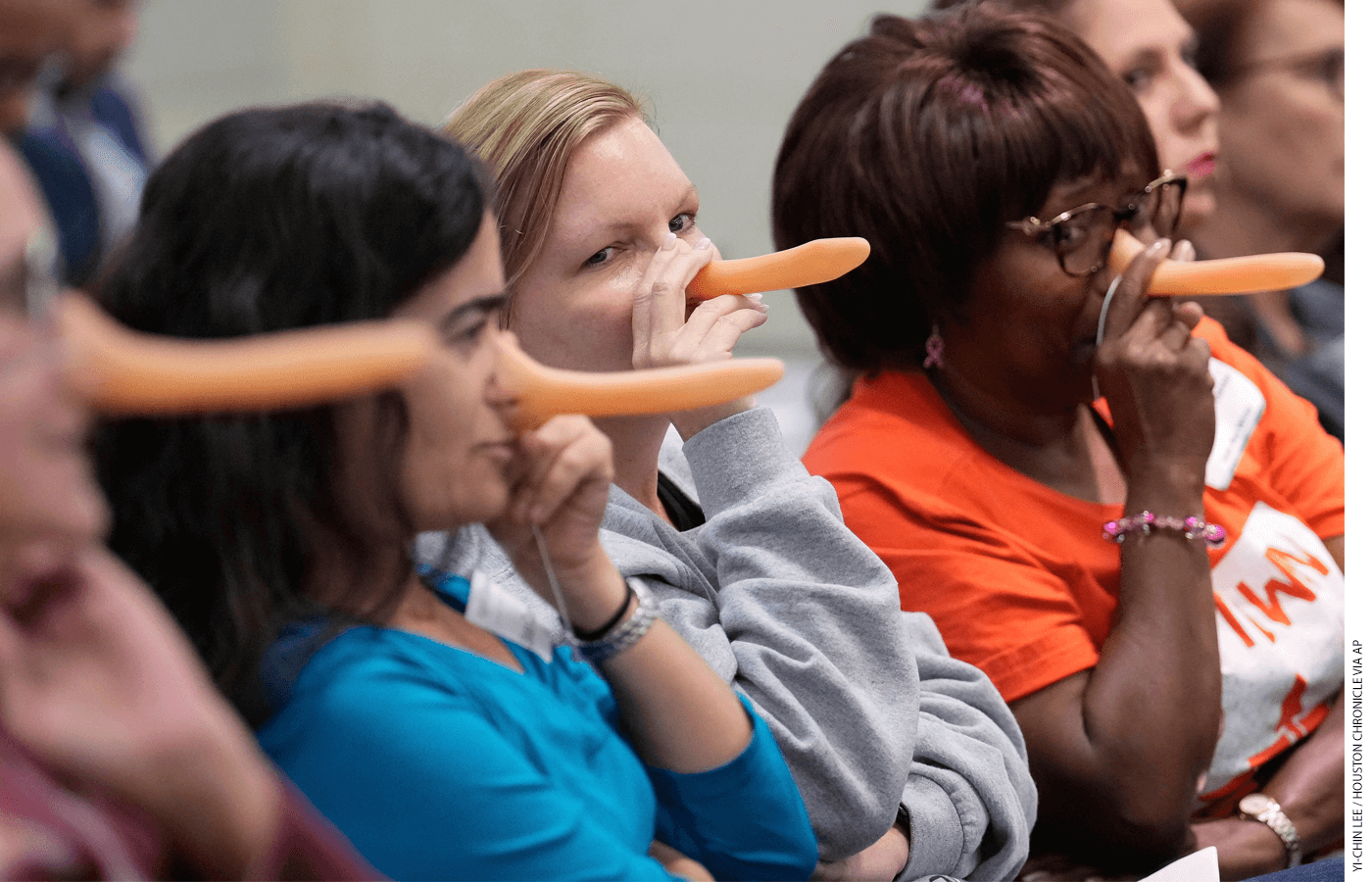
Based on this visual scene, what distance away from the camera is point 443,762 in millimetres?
662

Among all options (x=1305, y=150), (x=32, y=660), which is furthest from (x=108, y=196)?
(x=1305, y=150)

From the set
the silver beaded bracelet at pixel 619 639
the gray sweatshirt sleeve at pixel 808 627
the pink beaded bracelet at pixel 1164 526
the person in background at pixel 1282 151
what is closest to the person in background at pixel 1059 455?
the pink beaded bracelet at pixel 1164 526

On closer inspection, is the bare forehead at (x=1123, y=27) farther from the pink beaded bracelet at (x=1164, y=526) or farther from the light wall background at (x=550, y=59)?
the pink beaded bracelet at (x=1164, y=526)

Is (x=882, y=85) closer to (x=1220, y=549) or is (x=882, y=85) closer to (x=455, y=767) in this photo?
(x=1220, y=549)

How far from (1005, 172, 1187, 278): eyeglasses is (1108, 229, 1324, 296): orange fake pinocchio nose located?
0.05 ft

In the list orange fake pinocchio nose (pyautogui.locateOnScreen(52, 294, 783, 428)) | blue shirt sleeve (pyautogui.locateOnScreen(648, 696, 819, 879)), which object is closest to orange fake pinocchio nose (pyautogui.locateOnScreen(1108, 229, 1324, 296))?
blue shirt sleeve (pyautogui.locateOnScreen(648, 696, 819, 879))

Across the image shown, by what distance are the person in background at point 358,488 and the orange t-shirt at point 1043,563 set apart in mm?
574

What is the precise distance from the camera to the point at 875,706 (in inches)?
37.7

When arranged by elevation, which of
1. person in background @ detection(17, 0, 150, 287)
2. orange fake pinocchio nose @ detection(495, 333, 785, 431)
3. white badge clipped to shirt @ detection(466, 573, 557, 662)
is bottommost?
white badge clipped to shirt @ detection(466, 573, 557, 662)

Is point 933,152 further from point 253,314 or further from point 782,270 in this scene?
point 253,314

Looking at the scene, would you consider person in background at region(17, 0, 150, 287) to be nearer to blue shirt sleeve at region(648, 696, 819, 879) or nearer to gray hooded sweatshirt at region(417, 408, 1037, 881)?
gray hooded sweatshirt at region(417, 408, 1037, 881)

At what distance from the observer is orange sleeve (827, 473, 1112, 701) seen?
1.23 m

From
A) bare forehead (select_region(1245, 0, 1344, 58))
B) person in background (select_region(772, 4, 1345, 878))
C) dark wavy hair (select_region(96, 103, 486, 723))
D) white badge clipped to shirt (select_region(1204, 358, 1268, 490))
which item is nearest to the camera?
dark wavy hair (select_region(96, 103, 486, 723))

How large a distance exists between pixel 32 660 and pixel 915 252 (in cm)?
98
